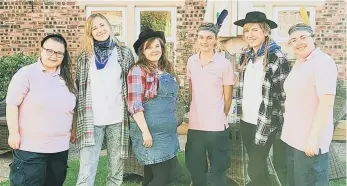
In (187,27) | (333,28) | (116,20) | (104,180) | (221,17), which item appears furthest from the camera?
(116,20)

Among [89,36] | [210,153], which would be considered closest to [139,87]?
[89,36]

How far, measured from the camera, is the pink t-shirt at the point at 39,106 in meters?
3.09

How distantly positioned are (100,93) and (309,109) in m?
1.54

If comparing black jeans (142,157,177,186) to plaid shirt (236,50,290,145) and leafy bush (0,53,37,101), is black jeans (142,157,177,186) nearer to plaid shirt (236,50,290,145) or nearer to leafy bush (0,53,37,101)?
plaid shirt (236,50,290,145)

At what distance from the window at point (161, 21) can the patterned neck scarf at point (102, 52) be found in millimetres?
3332

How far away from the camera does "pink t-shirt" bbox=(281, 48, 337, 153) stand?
2916mm

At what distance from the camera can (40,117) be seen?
3117mm

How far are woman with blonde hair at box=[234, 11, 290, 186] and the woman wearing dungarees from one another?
2.02ft

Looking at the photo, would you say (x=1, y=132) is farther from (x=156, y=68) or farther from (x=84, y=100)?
(x=156, y=68)

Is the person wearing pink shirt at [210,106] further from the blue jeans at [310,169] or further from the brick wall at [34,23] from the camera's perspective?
the brick wall at [34,23]

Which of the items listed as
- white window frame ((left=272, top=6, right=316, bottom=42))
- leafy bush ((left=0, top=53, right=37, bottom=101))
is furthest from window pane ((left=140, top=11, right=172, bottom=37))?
leafy bush ((left=0, top=53, right=37, bottom=101))

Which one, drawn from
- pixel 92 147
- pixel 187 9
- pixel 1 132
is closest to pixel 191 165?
pixel 92 147

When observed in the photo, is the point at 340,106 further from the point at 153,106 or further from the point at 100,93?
the point at 100,93

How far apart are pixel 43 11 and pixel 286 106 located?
14.6 feet
